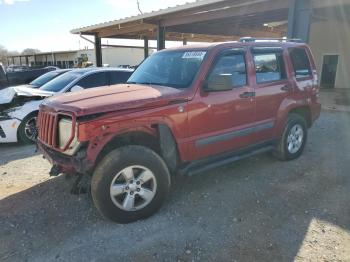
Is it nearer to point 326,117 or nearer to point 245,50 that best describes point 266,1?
point 326,117

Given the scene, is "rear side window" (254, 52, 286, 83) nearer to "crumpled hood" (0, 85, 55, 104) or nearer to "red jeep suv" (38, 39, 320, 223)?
"red jeep suv" (38, 39, 320, 223)

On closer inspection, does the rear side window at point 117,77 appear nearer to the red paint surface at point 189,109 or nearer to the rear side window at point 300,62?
the red paint surface at point 189,109

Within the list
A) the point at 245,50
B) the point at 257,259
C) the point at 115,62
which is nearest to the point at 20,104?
the point at 245,50

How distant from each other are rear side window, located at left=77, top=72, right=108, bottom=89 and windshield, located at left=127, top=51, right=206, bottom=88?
304 centimetres

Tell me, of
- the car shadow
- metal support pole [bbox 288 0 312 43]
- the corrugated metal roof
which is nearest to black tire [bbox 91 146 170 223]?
the car shadow

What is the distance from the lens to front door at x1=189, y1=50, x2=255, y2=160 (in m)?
3.98

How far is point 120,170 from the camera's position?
11.3 ft

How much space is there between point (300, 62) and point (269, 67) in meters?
0.96

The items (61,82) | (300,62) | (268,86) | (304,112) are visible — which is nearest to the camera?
(268,86)

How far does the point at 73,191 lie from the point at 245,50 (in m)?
3.00

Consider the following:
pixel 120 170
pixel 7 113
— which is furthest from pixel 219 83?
pixel 7 113

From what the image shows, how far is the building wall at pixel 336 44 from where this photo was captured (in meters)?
16.5

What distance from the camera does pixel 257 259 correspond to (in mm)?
2953

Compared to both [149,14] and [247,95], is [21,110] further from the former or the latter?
[149,14]
